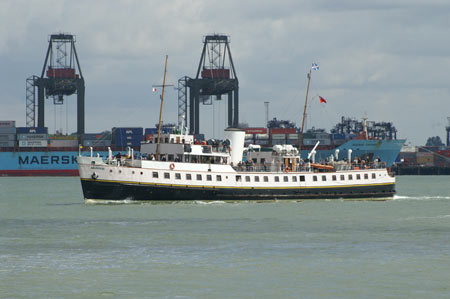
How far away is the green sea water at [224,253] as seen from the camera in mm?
29875

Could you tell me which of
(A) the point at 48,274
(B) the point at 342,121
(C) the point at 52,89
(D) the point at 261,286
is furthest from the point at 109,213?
(B) the point at 342,121

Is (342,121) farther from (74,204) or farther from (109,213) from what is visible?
(109,213)

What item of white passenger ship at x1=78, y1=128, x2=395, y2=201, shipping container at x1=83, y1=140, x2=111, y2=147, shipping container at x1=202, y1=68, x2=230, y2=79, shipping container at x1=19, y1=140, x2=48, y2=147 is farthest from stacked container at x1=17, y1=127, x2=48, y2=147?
white passenger ship at x1=78, y1=128, x2=395, y2=201

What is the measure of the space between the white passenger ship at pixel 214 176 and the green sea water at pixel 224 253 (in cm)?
176

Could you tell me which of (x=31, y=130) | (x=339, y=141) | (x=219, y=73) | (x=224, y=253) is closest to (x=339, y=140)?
(x=339, y=141)

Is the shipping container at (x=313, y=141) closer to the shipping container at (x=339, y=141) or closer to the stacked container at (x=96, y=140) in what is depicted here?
the shipping container at (x=339, y=141)

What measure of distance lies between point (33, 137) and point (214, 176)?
9731cm

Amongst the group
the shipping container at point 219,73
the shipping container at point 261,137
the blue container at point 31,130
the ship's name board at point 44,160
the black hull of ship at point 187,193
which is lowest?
the black hull of ship at point 187,193

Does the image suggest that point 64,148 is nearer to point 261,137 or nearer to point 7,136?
point 7,136

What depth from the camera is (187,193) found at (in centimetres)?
6212

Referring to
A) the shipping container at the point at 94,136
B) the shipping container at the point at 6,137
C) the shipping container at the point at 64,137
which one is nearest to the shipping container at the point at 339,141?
the shipping container at the point at 94,136

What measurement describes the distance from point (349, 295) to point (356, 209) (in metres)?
33.3

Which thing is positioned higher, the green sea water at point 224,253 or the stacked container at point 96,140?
the stacked container at point 96,140

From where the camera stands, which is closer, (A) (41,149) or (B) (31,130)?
(A) (41,149)
